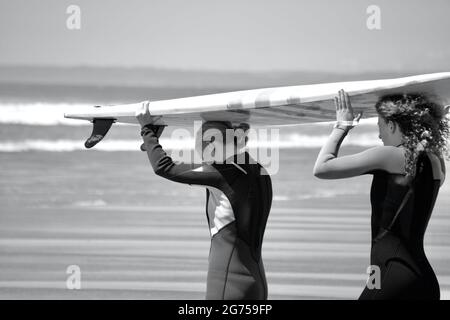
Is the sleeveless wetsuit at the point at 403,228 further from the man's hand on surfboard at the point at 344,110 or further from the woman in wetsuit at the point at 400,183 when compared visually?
the man's hand on surfboard at the point at 344,110

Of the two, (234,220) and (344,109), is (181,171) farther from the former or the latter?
(344,109)

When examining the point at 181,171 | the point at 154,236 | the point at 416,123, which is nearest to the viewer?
the point at 416,123

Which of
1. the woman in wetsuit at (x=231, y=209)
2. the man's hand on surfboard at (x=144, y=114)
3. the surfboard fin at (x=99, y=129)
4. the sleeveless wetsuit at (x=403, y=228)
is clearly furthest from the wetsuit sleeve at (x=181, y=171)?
the surfboard fin at (x=99, y=129)

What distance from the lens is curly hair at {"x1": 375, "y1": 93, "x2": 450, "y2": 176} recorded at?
294 cm

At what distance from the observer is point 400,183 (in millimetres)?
2920

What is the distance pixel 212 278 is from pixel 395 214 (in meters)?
0.91

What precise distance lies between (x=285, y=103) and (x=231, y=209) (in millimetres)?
521

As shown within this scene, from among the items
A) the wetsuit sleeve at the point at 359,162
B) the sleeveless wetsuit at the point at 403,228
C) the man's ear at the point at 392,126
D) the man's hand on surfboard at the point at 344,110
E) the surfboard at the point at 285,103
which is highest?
the surfboard at the point at 285,103

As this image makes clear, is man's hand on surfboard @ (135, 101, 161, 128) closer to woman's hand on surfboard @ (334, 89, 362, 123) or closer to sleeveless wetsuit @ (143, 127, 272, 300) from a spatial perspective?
sleeveless wetsuit @ (143, 127, 272, 300)

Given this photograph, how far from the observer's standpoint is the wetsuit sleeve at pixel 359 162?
287cm

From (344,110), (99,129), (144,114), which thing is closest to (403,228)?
(344,110)

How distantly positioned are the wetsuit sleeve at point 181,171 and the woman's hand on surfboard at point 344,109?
0.61 metres

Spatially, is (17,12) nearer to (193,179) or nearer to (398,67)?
(398,67)

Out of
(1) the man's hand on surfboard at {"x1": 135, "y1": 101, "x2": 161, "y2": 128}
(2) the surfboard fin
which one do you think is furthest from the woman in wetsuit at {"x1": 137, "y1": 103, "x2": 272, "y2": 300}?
(2) the surfboard fin
